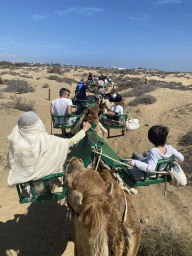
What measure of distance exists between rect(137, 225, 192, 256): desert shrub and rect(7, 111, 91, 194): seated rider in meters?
2.10

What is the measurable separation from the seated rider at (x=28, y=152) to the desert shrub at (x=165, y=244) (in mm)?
2097

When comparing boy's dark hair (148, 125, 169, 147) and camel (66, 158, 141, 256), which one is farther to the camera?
boy's dark hair (148, 125, 169, 147)

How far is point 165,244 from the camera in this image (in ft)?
9.23

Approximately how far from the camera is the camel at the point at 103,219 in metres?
1.24

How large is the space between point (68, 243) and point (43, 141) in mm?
2240

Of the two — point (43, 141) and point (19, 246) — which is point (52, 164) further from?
point (19, 246)

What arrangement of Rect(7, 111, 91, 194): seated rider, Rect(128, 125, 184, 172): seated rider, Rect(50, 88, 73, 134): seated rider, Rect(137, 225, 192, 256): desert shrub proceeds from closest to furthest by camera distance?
Rect(7, 111, 91, 194): seated rider < Rect(128, 125, 184, 172): seated rider < Rect(137, 225, 192, 256): desert shrub < Rect(50, 88, 73, 134): seated rider

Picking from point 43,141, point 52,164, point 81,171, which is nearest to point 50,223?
point 52,164

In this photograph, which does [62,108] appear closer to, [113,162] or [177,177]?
[113,162]

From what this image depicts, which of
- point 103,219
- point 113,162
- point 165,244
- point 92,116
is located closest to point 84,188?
point 103,219

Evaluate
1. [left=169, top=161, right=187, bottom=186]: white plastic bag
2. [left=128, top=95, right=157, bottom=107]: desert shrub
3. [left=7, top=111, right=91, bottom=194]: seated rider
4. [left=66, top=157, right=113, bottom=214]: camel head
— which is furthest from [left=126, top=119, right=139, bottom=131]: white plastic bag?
[left=128, top=95, right=157, bottom=107]: desert shrub

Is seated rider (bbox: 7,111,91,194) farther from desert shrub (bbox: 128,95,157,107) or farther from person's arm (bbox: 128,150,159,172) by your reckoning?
desert shrub (bbox: 128,95,157,107)

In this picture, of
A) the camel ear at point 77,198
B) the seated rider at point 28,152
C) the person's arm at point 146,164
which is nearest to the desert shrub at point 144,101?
the person's arm at point 146,164

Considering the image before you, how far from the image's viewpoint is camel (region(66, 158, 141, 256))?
1244mm
